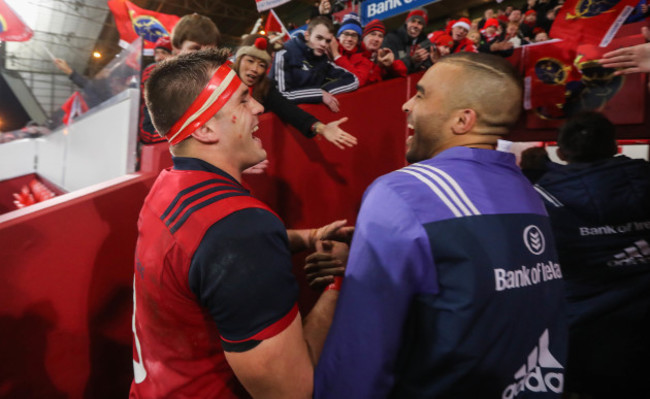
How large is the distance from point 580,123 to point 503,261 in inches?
72.7

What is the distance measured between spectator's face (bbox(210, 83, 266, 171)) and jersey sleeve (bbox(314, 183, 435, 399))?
2.10ft

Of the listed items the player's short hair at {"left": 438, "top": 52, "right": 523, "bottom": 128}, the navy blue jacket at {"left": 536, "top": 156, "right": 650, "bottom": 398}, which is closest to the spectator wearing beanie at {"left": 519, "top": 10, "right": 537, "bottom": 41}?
the navy blue jacket at {"left": 536, "top": 156, "right": 650, "bottom": 398}

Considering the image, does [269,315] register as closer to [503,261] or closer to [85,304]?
[503,261]

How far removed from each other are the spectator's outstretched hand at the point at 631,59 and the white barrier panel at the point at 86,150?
3053 millimetres

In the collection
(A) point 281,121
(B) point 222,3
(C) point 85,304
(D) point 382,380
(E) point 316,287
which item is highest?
(B) point 222,3

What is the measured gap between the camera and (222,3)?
1767 cm

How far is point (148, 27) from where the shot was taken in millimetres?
5891

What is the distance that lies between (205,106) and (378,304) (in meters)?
0.94

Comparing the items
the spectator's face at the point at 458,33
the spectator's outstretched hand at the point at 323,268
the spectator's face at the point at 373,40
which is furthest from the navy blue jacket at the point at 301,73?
the spectator's face at the point at 458,33

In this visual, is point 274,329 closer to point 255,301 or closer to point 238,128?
point 255,301

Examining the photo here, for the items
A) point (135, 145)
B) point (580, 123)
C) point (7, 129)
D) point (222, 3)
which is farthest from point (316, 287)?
point (222, 3)

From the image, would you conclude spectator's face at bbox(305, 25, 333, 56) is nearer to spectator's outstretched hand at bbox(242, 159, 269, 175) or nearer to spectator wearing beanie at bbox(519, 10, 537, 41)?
spectator's outstretched hand at bbox(242, 159, 269, 175)

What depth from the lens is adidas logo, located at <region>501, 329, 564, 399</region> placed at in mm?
1132

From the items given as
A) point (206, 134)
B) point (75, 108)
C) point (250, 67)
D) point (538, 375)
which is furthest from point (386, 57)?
point (75, 108)
